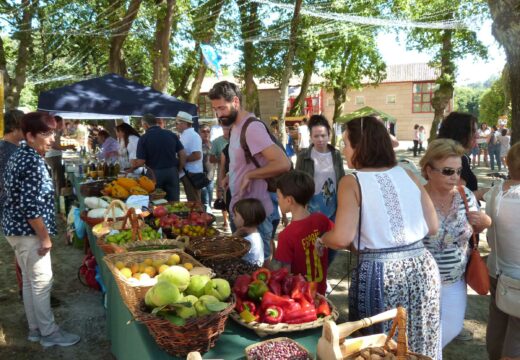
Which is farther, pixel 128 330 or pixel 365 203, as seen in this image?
pixel 128 330

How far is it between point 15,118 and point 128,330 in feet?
10.3

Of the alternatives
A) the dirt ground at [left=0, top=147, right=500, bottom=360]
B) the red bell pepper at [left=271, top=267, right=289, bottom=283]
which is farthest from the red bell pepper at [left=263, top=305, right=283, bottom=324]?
the dirt ground at [left=0, top=147, right=500, bottom=360]

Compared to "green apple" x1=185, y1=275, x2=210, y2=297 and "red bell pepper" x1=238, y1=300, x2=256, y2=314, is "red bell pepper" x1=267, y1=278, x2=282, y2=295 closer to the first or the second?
"red bell pepper" x1=238, y1=300, x2=256, y2=314

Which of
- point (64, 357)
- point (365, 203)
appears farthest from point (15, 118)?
point (365, 203)

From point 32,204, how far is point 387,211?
8.73 ft

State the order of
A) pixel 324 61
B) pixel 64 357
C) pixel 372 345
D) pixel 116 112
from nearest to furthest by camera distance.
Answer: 1. pixel 372 345
2. pixel 64 357
3. pixel 116 112
4. pixel 324 61

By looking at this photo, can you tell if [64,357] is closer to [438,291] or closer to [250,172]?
[250,172]

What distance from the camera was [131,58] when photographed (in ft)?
77.9

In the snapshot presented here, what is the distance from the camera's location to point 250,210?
3217mm

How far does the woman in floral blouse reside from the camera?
3234 millimetres

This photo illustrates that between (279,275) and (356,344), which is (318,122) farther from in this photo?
(356,344)

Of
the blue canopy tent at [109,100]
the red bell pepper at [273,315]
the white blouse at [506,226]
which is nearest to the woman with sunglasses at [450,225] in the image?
the white blouse at [506,226]

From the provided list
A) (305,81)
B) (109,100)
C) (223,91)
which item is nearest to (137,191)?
(223,91)

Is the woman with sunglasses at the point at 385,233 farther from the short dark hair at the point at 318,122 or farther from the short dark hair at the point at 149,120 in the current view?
the short dark hair at the point at 149,120
